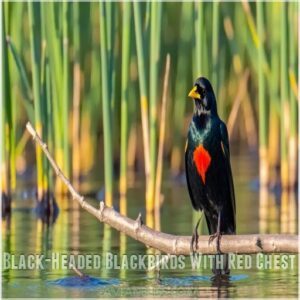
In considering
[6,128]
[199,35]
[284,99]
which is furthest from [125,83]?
[284,99]

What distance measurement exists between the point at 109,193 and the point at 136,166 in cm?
597

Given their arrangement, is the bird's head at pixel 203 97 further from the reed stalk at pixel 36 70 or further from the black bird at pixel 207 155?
the reed stalk at pixel 36 70

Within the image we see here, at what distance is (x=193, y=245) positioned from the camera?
23.1 ft

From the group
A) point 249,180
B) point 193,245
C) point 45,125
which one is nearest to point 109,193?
point 45,125

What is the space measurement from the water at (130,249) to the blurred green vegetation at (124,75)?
1.33 ft

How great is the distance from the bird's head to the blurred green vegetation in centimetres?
202

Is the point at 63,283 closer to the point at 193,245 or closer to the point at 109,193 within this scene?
the point at 193,245

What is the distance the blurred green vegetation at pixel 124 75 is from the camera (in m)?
10.6

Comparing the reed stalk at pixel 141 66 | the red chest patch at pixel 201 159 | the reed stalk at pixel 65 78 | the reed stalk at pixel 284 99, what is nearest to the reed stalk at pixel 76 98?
the reed stalk at pixel 65 78

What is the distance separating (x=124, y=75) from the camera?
1085 cm

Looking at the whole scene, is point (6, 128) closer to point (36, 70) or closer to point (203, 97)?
point (36, 70)

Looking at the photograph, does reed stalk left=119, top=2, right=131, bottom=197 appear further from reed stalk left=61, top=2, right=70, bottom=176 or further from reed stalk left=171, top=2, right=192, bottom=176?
reed stalk left=171, top=2, right=192, bottom=176

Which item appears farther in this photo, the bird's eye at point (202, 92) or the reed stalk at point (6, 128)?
the reed stalk at point (6, 128)

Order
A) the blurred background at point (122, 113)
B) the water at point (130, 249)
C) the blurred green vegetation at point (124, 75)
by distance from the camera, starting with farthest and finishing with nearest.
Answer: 1. the blurred green vegetation at point (124, 75)
2. the blurred background at point (122, 113)
3. the water at point (130, 249)
